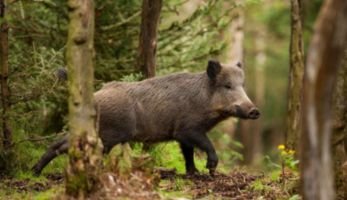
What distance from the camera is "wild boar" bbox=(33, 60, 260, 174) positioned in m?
9.09

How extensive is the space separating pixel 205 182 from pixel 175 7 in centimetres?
454

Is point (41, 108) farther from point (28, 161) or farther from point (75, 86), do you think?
point (75, 86)

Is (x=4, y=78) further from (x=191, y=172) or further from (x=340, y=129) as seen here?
(x=340, y=129)

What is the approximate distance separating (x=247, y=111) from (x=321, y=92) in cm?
456

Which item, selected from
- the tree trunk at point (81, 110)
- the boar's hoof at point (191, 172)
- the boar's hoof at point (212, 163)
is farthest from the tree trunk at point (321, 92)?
the boar's hoof at point (191, 172)

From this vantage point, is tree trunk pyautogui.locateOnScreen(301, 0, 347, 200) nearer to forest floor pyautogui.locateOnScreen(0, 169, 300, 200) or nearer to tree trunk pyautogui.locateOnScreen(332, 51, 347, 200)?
tree trunk pyautogui.locateOnScreen(332, 51, 347, 200)

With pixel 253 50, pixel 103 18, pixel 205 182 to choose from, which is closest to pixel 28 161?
pixel 205 182

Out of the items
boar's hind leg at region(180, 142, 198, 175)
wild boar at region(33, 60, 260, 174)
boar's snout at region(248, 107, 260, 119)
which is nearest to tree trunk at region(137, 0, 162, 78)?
wild boar at region(33, 60, 260, 174)

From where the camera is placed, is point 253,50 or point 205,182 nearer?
point 205,182

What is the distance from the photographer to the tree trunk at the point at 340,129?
266 inches

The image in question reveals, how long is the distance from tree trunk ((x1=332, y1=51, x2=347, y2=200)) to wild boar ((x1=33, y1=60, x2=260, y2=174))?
242 cm

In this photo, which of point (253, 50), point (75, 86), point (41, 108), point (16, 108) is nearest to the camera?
point (75, 86)

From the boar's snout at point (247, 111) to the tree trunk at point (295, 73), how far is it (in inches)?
31.0

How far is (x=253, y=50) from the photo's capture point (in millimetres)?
35469
